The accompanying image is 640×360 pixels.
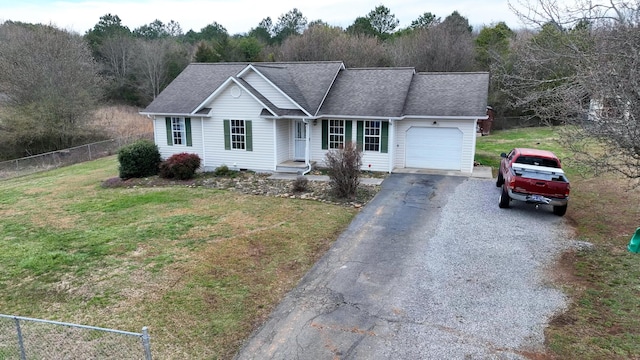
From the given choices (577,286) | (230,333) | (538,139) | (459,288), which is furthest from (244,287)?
(538,139)

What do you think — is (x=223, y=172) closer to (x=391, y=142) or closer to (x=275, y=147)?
(x=275, y=147)

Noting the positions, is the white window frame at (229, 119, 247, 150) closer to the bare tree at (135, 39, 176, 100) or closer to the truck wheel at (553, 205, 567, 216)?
the truck wheel at (553, 205, 567, 216)

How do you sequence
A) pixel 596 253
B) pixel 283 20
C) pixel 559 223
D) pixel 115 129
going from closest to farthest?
1. pixel 596 253
2. pixel 559 223
3. pixel 115 129
4. pixel 283 20

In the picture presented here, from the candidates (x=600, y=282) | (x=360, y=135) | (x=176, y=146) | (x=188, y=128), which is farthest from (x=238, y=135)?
(x=600, y=282)

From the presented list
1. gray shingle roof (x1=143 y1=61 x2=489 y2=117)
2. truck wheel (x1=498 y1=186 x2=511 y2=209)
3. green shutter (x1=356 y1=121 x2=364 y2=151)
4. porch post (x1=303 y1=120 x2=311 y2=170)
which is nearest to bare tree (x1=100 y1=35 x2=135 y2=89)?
gray shingle roof (x1=143 y1=61 x2=489 y2=117)

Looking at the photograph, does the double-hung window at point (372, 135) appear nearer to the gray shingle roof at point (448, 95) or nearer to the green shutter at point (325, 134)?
the gray shingle roof at point (448, 95)

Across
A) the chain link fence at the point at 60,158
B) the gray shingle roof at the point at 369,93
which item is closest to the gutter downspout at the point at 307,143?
the gray shingle roof at the point at 369,93

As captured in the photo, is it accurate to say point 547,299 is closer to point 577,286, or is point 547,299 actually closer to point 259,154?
point 577,286
